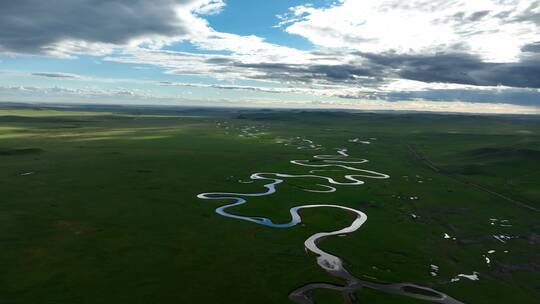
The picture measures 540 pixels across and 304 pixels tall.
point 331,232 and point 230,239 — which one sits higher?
point 230,239

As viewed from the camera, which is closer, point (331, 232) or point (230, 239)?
point (230, 239)

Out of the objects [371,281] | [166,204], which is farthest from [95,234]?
[371,281]

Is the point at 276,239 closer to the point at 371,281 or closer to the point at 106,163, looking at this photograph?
the point at 371,281

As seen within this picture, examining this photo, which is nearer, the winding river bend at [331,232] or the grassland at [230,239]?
the winding river bend at [331,232]

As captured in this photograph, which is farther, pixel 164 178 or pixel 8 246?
pixel 164 178

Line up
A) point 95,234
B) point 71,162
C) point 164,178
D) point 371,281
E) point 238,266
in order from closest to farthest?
point 371,281 → point 238,266 → point 95,234 → point 164,178 → point 71,162

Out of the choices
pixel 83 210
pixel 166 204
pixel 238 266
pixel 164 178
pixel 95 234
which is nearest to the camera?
pixel 238 266

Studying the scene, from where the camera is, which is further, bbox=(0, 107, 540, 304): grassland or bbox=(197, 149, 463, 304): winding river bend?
bbox=(0, 107, 540, 304): grassland
